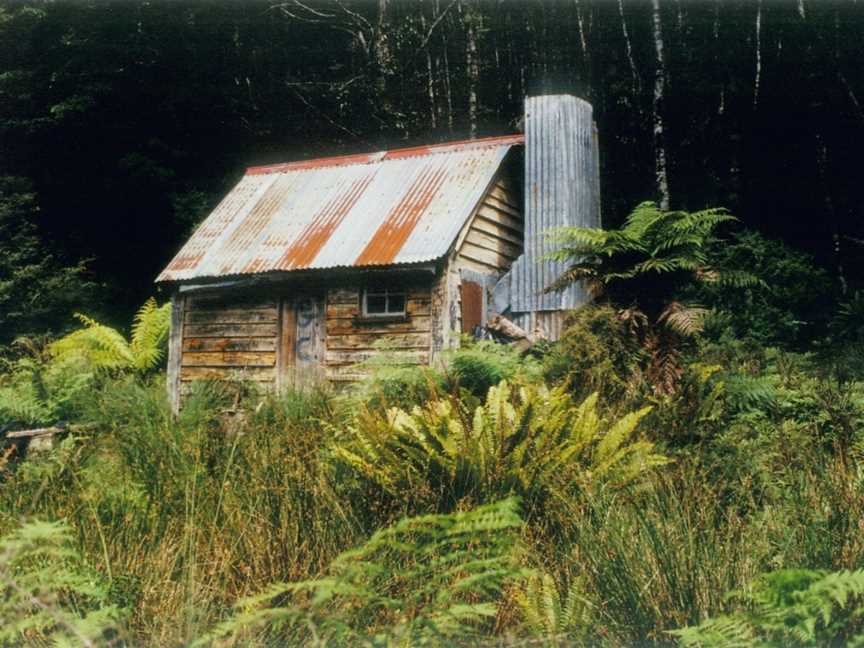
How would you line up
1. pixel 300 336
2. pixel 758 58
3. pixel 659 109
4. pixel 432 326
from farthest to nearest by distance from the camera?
pixel 659 109 → pixel 758 58 → pixel 300 336 → pixel 432 326

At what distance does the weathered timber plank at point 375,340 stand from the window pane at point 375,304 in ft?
1.47

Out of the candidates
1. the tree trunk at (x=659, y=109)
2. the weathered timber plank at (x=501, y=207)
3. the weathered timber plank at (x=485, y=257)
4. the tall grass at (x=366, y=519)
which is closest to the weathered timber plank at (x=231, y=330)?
the weathered timber plank at (x=485, y=257)

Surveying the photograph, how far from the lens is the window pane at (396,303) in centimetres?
1152

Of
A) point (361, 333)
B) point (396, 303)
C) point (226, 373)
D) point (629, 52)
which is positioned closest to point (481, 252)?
point (396, 303)

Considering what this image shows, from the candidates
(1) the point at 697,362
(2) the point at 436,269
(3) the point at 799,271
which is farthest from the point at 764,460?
(3) the point at 799,271

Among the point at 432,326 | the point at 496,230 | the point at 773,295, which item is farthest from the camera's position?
the point at 773,295

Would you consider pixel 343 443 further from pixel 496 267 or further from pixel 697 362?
pixel 496 267

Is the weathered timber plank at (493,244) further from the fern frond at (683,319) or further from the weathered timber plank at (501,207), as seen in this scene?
the fern frond at (683,319)

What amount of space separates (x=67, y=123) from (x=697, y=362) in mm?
19166

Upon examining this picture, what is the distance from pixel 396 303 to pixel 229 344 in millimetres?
2943

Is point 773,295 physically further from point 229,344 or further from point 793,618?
point 793,618

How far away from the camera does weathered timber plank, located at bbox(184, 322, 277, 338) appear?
12.2 meters

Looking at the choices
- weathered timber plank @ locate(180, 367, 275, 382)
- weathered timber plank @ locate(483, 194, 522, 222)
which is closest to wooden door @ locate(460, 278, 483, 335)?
weathered timber plank @ locate(483, 194, 522, 222)

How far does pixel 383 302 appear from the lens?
11.7m
